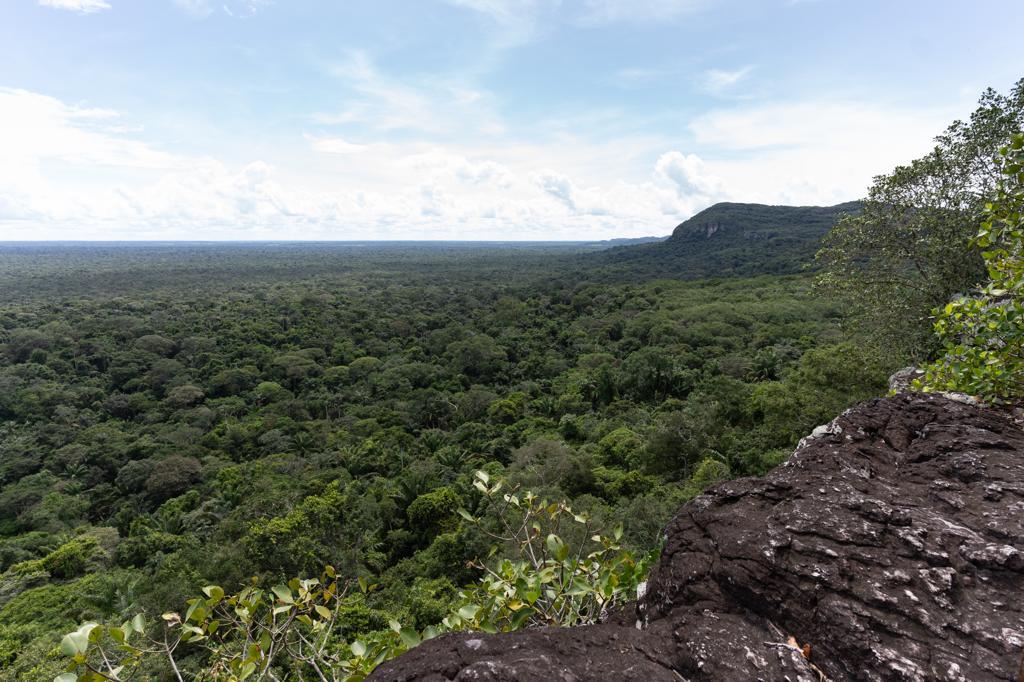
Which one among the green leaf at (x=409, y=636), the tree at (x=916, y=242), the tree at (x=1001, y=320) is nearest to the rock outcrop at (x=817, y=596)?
the green leaf at (x=409, y=636)

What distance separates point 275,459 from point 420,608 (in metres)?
22.6

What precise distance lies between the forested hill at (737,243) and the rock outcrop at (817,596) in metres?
111

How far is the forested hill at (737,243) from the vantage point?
117938 mm

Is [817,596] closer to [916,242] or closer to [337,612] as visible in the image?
[337,612]

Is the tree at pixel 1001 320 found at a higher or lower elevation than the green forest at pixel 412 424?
higher

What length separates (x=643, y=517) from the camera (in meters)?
17.3

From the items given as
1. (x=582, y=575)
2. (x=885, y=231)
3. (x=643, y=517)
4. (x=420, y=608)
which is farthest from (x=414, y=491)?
(x=582, y=575)

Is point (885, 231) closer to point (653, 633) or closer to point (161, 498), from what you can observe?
point (653, 633)

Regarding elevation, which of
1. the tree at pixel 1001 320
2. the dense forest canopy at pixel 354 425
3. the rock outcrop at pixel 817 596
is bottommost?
the dense forest canopy at pixel 354 425

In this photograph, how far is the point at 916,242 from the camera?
1002cm

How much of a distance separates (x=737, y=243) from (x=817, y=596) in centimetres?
16823

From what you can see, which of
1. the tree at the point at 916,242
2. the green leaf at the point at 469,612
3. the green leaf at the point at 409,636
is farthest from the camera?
the tree at the point at 916,242

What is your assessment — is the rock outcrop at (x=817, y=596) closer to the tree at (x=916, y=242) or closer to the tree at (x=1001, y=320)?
the tree at (x=1001, y=320)

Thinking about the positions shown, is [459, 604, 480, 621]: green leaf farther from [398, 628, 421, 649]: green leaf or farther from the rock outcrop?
the rock outcrop
